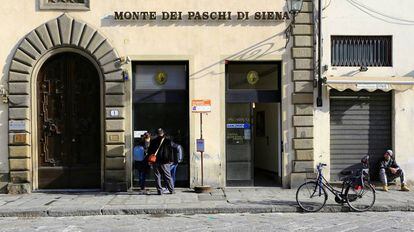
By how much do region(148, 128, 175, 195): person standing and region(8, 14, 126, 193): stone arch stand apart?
1.07 m

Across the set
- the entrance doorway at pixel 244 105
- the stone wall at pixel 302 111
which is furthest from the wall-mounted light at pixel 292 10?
the entrance doorway at pixel 244 105

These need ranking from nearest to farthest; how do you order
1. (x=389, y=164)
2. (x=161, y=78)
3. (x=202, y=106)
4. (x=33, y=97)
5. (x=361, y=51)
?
(x=202, y=106), (x=33, y=97), (x=389, y=164), (x=161, y=78), (x=361, y=51)

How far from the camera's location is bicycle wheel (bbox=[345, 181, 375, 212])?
11.6 m

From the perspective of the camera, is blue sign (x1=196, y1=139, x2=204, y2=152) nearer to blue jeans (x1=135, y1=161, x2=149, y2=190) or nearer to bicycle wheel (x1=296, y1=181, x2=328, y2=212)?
blue jeans (x1=135, y1=161, x2=149, y2=190)

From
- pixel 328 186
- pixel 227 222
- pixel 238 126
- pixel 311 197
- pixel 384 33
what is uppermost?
pixel 384 33

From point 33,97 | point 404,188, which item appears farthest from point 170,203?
point 404,188

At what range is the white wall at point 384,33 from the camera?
1456 cm

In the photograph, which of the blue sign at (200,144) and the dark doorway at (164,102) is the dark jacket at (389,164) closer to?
the blue sign at (200,144)

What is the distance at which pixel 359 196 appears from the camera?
11742 millimetres

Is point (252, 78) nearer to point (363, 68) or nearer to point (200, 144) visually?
point (200, 144)

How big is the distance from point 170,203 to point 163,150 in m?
1.70

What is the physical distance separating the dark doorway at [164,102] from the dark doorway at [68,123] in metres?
1.14

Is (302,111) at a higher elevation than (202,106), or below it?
below

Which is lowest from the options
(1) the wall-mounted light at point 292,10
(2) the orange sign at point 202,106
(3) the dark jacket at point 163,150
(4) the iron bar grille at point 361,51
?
(3) the dark jacket at point 163,150
